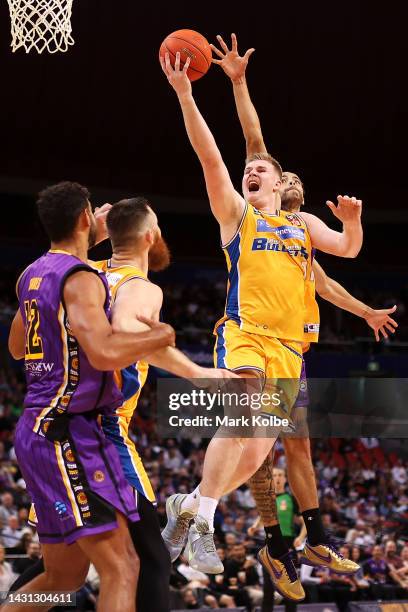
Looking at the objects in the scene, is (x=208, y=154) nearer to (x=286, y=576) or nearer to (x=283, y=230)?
(x=283, y=230)

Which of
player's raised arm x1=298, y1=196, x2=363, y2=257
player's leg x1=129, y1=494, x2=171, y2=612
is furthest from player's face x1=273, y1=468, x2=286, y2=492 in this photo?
player's leg x1=129, y1=494, x2=171, y2=612

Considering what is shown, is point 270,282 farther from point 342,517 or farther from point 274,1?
point 274,1

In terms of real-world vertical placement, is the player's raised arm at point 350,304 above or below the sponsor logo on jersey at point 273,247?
below

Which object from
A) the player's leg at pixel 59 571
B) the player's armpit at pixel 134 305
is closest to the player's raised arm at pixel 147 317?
the player's armpit at pixel 134 305

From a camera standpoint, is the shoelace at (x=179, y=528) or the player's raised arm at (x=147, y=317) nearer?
the player's raised arm at (x=147, y=317)

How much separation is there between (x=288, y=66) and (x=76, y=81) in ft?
13.3

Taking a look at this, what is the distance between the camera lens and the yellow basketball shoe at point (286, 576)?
21.1 feet

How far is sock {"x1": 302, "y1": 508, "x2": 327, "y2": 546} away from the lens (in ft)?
21.2

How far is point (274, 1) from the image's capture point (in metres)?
16.0

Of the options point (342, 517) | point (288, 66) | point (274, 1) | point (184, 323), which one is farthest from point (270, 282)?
point (184, 323)

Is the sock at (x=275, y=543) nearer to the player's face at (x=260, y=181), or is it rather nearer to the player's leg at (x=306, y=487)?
the player's leg at (x=306, y=487)

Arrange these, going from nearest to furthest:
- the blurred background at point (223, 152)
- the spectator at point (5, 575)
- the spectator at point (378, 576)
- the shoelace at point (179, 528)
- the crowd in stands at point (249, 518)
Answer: the shoelace at point (179, 528)
the spectator at point (5, 575)
the crowd in stands at point (249, 518)
the spectator at point (378, 576)
the blurred background at point (223, 152)

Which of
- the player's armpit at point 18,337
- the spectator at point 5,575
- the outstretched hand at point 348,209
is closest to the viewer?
the player's armpit at point 18,337


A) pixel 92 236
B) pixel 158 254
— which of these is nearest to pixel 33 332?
pixel 92 236
